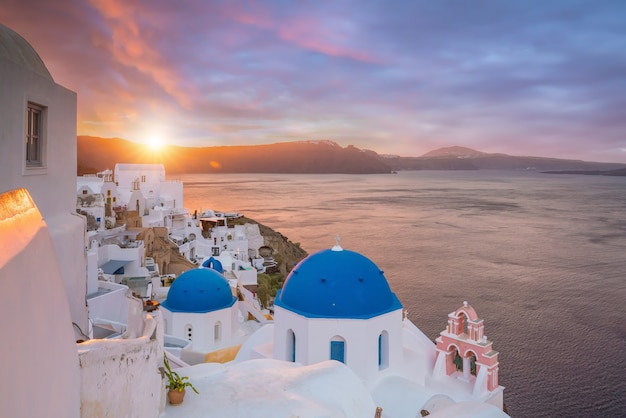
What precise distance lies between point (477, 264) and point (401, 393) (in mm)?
36732

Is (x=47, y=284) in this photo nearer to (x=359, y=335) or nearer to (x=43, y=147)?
(x=43, y=147)

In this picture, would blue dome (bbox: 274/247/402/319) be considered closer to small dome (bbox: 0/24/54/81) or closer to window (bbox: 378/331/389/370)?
window (bbox: 378/331/389/370)

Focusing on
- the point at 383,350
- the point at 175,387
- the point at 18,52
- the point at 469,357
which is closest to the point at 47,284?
the point at 175,387

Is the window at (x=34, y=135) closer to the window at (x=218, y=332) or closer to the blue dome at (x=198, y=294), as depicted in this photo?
the blue dome at (x=198, y=294)

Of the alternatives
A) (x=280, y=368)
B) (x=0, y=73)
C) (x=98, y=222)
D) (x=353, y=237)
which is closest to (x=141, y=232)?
(x=98, y=222)

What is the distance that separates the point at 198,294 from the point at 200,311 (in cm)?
56

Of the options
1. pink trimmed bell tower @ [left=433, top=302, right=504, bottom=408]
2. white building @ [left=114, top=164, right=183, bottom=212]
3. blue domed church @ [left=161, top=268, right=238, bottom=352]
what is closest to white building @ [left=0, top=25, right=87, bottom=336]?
pink trimmed bell tower @ [left=433, top=302, right=504, bottom=408]

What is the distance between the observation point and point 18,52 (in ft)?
15.6

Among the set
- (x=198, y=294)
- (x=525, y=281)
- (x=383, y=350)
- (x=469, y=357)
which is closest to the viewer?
(x=383, y=350)

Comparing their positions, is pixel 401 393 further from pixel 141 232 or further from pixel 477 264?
pixel 477 264

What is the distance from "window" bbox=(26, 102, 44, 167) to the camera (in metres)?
4.58

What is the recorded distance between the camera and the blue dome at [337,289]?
9.98m

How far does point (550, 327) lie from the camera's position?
91.4 ft

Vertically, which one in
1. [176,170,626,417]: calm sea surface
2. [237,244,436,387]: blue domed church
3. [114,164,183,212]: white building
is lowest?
[176,170,626,417]: calm sea surface
